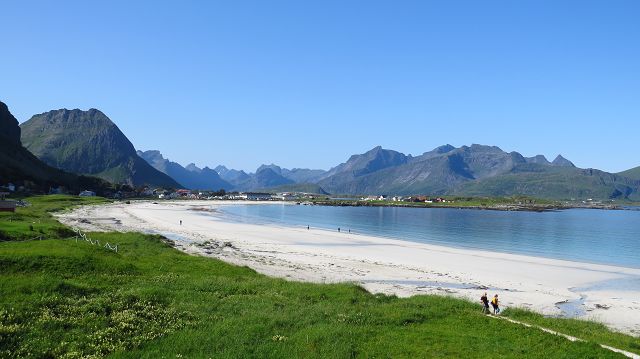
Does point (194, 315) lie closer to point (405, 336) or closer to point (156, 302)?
point (156, 302)

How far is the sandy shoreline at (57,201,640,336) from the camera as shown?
44.2 m

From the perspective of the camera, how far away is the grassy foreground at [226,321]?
20.5 metres

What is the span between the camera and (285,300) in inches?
1226

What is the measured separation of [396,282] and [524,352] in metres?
30.0

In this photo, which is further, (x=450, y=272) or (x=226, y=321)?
(x=450, y=272)

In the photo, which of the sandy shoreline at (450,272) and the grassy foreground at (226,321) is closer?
the grassy foreground at (226,321)

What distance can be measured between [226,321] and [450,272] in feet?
139

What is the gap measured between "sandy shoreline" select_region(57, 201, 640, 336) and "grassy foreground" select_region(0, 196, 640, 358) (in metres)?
12.2

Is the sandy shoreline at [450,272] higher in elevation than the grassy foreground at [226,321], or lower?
lower

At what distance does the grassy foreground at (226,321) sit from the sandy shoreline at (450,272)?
1215 cm

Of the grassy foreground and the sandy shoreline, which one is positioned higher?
the grassy foreground

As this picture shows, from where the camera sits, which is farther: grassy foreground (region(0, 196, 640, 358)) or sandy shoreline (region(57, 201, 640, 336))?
sandy shoreline (region(57, 201, 640, 336))

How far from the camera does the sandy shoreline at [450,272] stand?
44219mm

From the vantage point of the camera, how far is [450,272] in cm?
6041
